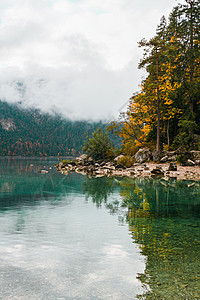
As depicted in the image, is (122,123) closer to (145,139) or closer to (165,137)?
(145,139)

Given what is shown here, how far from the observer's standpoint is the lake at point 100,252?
3.80 m

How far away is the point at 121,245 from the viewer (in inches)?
231

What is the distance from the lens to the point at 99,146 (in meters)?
40.4

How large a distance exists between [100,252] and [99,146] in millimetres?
35117

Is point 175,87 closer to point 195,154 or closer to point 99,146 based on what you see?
point 195,154

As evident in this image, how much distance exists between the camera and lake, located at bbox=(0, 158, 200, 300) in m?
3.80

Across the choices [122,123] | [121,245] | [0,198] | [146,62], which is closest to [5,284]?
[121,245]

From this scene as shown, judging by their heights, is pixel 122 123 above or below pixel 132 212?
above

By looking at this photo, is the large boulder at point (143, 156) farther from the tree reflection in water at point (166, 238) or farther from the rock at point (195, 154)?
the tree reflection in water at point (166, 238)

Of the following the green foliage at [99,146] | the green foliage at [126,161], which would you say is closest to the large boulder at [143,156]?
the green foliage at [126,161]

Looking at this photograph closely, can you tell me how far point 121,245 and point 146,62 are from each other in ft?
103

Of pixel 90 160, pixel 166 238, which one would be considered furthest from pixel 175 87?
pixel 166 238

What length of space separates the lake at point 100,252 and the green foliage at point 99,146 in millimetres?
29689

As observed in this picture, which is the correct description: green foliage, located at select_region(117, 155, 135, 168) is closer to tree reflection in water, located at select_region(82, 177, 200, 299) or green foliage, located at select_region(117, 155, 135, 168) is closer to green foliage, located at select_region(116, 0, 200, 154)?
green foliage, located at select_region(116, 0, 200, 154)
